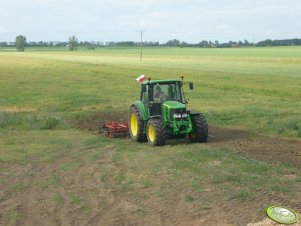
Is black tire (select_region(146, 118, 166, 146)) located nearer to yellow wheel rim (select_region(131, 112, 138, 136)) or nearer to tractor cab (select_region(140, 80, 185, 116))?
tractor cab (select_region(140, 80, 185, 116))

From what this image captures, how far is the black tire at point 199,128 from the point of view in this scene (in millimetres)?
14234

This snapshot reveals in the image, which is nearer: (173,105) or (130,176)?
(130,176)

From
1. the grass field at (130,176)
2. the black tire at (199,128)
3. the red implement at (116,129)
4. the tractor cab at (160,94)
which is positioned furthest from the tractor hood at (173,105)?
the red implement at (116,129)

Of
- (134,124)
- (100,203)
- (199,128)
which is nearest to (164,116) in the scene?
(199,128)

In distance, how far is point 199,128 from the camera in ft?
46.8

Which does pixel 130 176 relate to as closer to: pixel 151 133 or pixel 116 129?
pixel 151 133

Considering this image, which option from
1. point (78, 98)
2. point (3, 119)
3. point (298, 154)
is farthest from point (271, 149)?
point (78, 98)

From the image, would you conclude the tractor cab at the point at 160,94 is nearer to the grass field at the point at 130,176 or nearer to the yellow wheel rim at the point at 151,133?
the yellow wheel rim at the point at 151,133

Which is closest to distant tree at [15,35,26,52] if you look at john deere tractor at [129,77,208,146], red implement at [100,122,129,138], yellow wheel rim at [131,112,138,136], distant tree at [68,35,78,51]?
distant tree at [68,35,78,51]

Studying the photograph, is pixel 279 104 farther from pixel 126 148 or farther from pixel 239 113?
pixel 126 148

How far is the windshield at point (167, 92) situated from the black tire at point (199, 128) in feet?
2.56

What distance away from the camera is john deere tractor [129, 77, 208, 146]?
14.1 meters

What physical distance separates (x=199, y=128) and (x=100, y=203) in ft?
18.5

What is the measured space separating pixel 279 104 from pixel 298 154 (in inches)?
472
